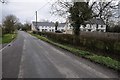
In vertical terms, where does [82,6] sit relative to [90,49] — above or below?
above

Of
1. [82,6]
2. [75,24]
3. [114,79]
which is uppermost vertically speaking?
[82,6]

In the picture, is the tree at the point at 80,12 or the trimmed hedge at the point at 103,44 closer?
the trimmed hedge at the point at 103,44

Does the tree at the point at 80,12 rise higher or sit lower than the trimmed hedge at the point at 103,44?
higher

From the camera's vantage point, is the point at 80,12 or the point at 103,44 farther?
the point at 80,12

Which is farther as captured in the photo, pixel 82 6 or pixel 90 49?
pixel 82 6

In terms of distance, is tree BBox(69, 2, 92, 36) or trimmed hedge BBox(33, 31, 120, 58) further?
tree BBox(69, 2, 92, 36)

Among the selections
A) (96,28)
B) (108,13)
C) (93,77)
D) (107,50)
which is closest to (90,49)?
(107,50)

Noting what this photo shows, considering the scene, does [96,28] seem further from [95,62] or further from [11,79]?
[11,79]

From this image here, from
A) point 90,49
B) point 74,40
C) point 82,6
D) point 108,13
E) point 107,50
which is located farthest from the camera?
point 108,13

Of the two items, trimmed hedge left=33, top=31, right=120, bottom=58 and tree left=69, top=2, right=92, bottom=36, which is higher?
tree left=69, top=2, right=92, bottom=36

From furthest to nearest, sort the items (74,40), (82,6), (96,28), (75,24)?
(96,28), (75,24), (82,6), (74,40)

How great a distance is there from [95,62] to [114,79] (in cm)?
489

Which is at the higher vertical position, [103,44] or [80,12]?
[80,12]

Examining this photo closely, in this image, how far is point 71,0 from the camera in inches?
1485
